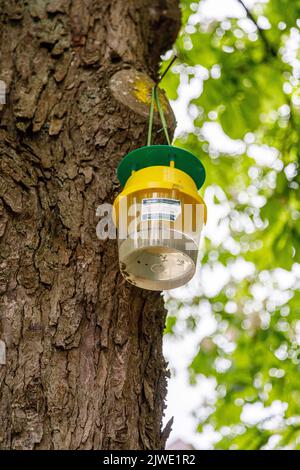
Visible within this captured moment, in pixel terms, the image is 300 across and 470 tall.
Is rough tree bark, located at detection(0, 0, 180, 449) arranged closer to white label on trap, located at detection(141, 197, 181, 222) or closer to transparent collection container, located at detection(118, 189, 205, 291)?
transparent collection container, located at detection(118, 189, 205, 291)

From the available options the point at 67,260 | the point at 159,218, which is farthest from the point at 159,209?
the point at 67,260

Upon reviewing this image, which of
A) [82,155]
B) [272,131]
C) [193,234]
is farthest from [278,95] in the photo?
[193,234]

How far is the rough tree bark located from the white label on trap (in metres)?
0.27

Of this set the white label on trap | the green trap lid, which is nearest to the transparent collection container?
the white label on trap

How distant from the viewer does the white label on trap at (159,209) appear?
54.4 inches

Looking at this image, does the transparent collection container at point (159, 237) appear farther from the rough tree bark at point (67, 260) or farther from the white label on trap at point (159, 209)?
the rough tree bark at point (67, 260)

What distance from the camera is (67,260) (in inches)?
62.1

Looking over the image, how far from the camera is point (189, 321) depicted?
4.59 m

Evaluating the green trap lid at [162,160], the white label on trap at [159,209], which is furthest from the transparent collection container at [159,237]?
the green trap lid at [162,160]

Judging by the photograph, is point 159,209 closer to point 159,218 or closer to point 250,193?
point 159,218

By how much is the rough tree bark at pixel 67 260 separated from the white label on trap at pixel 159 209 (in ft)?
0.88

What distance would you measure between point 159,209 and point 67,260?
0.32 meters

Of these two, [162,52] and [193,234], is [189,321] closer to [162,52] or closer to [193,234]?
[162,52]

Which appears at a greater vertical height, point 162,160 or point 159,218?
point 162,160
